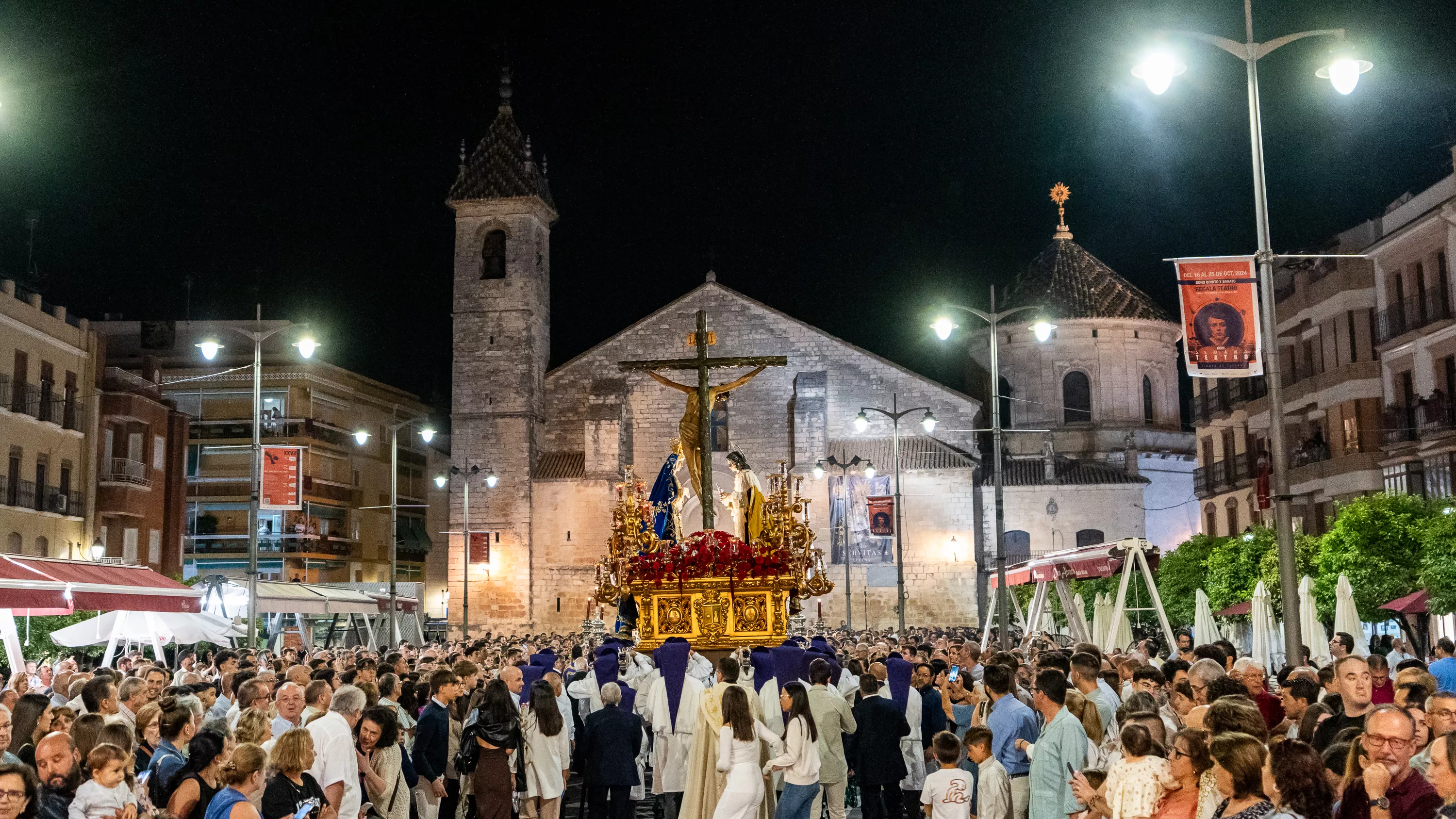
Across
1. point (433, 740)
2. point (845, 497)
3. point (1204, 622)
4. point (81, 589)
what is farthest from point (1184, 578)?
point (433, 740)

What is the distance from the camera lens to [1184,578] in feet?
111

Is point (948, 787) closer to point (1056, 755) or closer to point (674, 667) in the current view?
point (1056, 755)

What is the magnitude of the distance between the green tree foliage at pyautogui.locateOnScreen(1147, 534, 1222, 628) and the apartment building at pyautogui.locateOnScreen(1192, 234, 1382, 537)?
220 cm

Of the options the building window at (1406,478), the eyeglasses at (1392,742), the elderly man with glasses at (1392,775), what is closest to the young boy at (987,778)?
the elderly man with glasses at (1392,775)

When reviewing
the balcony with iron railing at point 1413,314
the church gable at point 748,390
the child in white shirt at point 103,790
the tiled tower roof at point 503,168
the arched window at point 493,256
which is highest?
the tiled tower roof at point 503,168

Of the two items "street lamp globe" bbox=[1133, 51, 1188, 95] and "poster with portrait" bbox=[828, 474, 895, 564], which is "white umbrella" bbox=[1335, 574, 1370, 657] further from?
"poster with portrait" bbox=[828, 474, 895, 564]

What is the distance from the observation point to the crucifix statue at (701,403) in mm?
17328

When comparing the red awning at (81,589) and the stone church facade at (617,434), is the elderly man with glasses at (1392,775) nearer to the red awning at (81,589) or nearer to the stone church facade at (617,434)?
the red awning at (81,589)

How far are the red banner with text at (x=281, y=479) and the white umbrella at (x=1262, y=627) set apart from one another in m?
16.1

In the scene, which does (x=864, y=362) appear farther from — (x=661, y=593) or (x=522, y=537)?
(x=661, y=593)

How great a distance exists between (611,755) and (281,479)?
51.0 ft

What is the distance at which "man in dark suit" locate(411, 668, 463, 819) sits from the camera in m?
10.5

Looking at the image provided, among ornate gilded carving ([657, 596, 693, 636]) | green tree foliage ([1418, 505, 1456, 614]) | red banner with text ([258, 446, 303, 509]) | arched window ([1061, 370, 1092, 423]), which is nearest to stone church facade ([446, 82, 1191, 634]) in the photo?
arched window ([1061, 370, 1092, 423])

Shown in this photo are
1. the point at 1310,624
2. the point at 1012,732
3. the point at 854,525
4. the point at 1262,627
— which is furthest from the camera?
the point at 854,525
